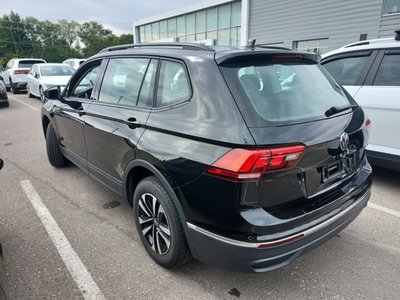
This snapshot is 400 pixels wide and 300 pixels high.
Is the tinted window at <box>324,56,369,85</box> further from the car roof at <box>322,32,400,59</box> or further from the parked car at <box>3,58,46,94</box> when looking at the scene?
the parked car at <box>3,58,46,94</box>

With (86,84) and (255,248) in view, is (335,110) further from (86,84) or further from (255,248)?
(86,84)

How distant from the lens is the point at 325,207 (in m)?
2.12

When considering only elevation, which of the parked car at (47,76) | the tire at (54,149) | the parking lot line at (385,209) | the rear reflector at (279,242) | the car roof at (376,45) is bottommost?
the parking lot line at (385,209)

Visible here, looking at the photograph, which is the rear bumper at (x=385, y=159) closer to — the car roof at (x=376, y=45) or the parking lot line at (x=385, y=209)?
the parking lot line at (x=385, y=209)

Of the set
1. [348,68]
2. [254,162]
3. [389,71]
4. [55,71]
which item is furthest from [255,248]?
[55,71]

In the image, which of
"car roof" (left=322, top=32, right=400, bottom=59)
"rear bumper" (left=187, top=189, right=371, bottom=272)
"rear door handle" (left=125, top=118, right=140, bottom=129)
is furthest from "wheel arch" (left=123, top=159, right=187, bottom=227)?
"car roof" (left=322, top=32, right=400, bottom=59)

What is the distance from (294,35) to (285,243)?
17.4 metres

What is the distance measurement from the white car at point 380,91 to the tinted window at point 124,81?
289 centimetres

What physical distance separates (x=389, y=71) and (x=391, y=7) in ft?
39.0

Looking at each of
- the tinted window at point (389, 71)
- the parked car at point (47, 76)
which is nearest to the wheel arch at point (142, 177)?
the tinted window at point (389, 71)

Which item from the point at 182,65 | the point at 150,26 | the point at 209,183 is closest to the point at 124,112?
the point at 182,65

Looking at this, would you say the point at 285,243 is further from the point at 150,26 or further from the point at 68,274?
the point at 150,26

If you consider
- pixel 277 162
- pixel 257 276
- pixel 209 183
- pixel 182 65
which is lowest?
pixel 257 276

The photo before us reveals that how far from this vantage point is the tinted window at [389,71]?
376cm
